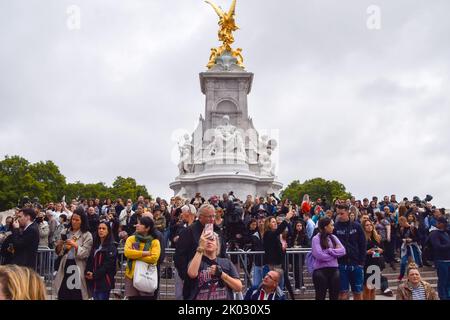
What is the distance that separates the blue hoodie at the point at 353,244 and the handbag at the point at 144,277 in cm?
351

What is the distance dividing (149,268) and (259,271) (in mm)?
3754

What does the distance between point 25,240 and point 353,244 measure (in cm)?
540

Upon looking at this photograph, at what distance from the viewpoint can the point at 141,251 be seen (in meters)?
6.71

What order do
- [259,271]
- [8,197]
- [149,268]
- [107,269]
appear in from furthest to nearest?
[8,197] → [259,271] → [107,269] → [149,268]

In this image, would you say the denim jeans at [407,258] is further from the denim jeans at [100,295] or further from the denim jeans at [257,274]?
the denim jeans at [100,295]

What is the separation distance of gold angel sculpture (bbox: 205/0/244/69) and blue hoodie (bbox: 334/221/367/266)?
24.4 meters

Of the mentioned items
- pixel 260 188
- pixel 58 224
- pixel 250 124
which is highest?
pixel 250 124

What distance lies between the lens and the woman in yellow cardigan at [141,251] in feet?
22.0

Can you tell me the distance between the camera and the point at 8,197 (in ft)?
188
